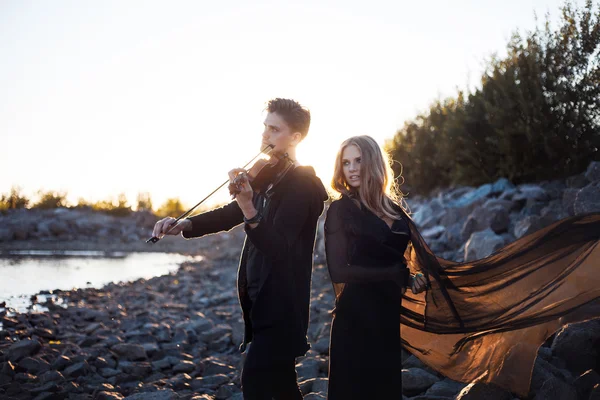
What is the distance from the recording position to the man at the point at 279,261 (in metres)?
2.86

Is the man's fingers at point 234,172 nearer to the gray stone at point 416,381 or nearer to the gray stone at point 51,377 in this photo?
the gray stone at point 416,381

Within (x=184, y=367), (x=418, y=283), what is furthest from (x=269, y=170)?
(x=184, y=367)

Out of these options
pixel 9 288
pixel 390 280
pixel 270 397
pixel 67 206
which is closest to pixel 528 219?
pixel 390 280

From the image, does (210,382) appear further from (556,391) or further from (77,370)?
(556,391)

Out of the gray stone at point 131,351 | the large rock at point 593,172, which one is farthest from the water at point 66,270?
the large rock at point 593,172

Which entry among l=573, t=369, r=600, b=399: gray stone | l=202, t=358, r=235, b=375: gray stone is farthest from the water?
l=573, t=369, r=600, b=399: gray stone

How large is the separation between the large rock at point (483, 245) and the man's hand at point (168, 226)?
4855mm

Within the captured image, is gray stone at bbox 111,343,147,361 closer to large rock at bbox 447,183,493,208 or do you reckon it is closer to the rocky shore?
the rocky shore

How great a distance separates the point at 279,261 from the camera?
119 inches

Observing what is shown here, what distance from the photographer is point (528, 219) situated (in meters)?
7.25

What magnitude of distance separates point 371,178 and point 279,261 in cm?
70

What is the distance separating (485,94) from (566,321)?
10.2 meters

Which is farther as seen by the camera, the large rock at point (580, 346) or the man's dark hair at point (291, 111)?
the large rock at point (580, 346)

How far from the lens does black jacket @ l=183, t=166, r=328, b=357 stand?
2.95 meters
